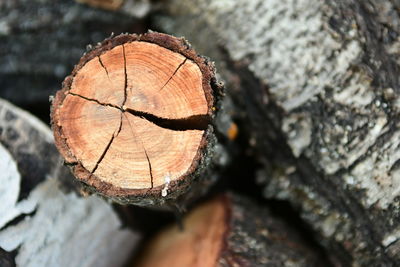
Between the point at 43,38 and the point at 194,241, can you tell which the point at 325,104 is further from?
the point at 43,38

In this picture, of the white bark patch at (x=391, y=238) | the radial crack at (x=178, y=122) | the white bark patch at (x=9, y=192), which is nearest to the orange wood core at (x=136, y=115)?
the radial crack at (x=178, y=122)

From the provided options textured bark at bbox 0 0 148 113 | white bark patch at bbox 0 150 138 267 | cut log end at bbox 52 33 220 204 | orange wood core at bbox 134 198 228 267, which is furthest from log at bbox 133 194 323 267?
textured bark at bbox 0 0 148 113

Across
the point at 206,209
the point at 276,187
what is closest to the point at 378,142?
the point at 276,187

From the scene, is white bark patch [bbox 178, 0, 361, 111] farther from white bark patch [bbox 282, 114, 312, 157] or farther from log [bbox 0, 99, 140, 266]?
log [bbox 0, 99, 140, 266]

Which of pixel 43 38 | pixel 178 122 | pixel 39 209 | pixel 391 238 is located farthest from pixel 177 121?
pixel 43 38

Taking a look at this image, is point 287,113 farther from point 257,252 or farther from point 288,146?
point 257,252

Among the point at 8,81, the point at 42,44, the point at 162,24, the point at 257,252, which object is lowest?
the point at 8,81
